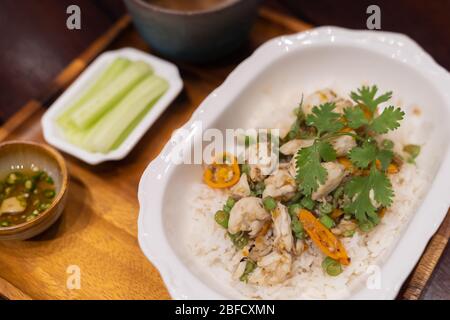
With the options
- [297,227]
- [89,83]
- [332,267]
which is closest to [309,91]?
[297,227]

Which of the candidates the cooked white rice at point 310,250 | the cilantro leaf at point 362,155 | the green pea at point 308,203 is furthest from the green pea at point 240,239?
the cilantro leaf at point 362,155

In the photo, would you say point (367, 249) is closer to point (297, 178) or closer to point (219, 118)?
point (297, 178)

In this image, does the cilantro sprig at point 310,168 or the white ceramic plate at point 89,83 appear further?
the white ceramic plate at point 89,83

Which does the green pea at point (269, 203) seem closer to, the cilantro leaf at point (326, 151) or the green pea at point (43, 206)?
the cilantro leaf at point (326, 151)

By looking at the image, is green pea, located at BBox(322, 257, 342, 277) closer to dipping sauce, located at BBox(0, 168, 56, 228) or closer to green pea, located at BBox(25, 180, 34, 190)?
dipping sauce, located at BBox(0, 168, 56, 228)

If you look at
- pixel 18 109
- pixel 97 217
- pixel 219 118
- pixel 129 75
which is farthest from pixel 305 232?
pixel 18 109

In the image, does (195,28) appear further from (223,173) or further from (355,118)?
(355,118)

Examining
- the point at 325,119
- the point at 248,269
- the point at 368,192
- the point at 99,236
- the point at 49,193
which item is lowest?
the point at 99,236
